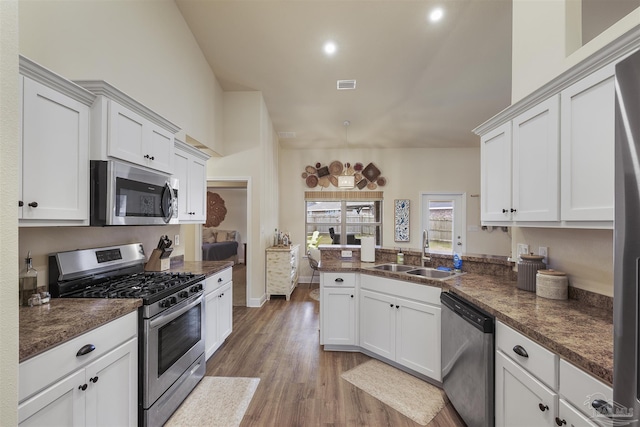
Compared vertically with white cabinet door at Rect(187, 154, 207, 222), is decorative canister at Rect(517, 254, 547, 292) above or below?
below

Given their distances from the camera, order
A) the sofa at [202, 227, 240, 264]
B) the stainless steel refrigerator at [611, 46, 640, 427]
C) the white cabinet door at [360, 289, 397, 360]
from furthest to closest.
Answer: the sofa at [202, 227, 240, 264] < the white cabinet door at [360, 289, 397, 360] < the stainless steel refrigerator at [611, 46, 640, 427]

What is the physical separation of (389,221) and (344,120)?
8.69 ft

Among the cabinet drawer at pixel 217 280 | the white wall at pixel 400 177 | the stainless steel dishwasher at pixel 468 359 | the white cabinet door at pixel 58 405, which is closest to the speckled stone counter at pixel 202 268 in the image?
the cabinet drawer at pixel 217 280

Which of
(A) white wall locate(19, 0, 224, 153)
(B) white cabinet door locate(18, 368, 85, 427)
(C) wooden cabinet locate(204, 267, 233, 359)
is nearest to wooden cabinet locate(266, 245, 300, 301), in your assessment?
(C) wooden cabinet locate(204, 267, 233, 359)

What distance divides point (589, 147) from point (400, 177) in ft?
17.5

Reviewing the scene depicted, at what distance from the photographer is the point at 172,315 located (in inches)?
75.5

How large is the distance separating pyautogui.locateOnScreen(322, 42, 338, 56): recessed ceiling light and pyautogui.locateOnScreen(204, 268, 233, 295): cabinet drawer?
9.60ft

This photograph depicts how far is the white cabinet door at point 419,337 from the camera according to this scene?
2.24 m

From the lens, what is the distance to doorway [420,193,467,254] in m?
6.56

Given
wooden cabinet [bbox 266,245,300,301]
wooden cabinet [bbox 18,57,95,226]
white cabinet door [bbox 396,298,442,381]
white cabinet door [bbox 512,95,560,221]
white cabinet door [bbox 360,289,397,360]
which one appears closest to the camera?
wooden cabinet [bbox 18,57,95,226]

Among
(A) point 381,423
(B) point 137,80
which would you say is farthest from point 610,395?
(B) point 137,80

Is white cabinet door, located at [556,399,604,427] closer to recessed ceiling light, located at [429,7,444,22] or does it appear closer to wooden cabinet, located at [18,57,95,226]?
wooden cabinet, located at [18,57,95,226]

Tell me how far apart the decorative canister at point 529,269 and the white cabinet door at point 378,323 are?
1.00 metres

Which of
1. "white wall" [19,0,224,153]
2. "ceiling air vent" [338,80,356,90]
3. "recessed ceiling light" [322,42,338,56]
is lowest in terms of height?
"white wall" [19,0,224,153]
